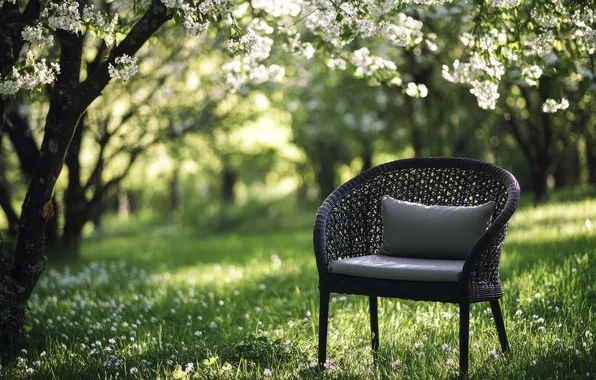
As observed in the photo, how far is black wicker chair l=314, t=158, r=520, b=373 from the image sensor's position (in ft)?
12.0

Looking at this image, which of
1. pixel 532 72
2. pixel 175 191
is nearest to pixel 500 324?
pixel 532 72

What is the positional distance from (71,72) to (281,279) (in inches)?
137

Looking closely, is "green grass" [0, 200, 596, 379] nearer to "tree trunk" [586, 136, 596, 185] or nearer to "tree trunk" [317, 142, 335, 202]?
"tree trunk" [586, 136, 596, 185]

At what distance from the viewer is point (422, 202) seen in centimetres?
472

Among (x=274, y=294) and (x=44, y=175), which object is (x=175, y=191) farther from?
(x=44, y=175)

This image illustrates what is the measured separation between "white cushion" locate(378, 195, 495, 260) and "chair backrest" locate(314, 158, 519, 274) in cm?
14

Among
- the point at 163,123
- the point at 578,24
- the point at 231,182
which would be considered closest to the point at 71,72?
the point at 578,24

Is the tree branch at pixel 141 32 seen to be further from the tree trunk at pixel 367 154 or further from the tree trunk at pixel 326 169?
the tree trunk at pixel 326 169

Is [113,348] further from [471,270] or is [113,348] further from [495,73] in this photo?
[495,73]

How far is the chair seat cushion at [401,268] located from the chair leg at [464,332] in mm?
154

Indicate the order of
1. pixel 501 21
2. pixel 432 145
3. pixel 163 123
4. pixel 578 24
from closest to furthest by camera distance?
pixel 578 24 < pixel 501 21 < pixel 163 123 < pixel 432 145

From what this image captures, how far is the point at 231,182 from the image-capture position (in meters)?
33.2

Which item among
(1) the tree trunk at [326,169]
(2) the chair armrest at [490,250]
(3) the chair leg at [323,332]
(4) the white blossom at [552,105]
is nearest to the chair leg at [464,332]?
(2) the chair armrest at [490,250]

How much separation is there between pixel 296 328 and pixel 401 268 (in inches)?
65.4
